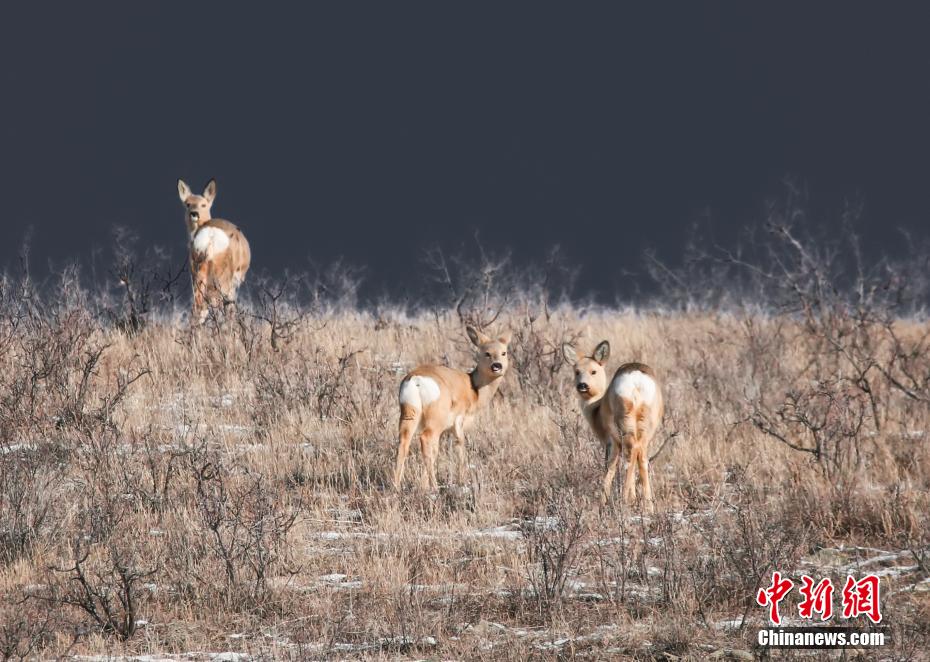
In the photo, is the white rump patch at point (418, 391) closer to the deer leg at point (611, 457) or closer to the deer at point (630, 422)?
the deer at point (630, 422)

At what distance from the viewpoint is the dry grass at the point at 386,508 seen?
7016 millimetres

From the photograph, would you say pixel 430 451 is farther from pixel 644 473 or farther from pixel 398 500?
pixel 644 473

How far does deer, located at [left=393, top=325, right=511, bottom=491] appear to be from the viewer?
33.0 feet

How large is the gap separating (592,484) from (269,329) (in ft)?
21.1

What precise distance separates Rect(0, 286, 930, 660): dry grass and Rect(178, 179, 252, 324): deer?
59 centimetres

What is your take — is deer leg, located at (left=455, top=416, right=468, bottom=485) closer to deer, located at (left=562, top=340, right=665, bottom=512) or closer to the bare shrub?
deer, located at (left=562, top=340, right=665, bottom=512)

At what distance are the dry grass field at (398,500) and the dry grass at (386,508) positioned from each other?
3 centimetres

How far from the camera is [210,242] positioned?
598 inches

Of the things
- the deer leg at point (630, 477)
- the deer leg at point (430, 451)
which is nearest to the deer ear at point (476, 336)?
the deer leg at point (430, 451)

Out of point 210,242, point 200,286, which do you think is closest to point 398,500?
point 200,286

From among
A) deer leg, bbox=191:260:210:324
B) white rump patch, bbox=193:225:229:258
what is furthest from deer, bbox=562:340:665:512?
white rump patch, bbox=193:225:229:258

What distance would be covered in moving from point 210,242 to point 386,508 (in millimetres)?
6710

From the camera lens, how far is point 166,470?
33.7ft

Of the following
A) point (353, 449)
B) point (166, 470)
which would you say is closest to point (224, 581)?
point (166, 470)
